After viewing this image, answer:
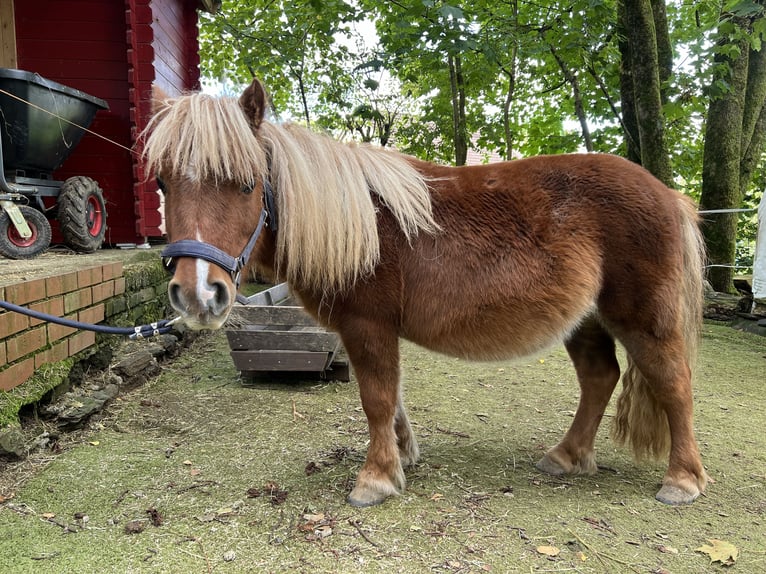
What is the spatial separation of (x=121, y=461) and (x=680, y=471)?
2.90 metres

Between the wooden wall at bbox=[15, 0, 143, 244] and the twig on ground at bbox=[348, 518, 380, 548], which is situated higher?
the wooden wall at bbox=[15, 0, 143, 244]

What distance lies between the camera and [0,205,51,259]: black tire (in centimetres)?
366

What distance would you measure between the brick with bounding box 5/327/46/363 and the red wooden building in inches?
112

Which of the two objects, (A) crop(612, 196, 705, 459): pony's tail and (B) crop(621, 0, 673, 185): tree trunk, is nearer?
(A) crop(612, 196, 705, 459): pony's tail

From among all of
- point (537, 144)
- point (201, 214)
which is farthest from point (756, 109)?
point (201, 214)

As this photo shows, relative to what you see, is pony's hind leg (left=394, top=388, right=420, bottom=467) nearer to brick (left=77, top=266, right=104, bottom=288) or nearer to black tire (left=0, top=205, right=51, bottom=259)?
brick (left=77, top=266, right=104, bottom=288)

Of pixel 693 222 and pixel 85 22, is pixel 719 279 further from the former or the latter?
pixel 85 22

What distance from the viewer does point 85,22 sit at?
562 cm

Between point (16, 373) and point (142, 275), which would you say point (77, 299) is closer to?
point (16, 373)

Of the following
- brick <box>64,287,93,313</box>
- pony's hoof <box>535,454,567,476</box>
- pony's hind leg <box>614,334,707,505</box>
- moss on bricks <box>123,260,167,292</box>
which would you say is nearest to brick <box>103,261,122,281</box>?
moss on bricks <box>123,260,167,292</box>

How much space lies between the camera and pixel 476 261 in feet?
7.80

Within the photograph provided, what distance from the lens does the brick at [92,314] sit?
3.44 meters

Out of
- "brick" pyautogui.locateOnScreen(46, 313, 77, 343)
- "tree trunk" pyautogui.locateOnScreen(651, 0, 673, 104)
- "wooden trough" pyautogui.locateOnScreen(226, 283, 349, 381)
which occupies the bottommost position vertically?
"wooden trough" pyautogui.locateOnScreen(226, 283, 349, 381)

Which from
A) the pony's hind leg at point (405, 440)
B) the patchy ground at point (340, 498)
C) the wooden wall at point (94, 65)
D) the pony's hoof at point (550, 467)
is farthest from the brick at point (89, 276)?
the pony's hoof at point (550, 467)
